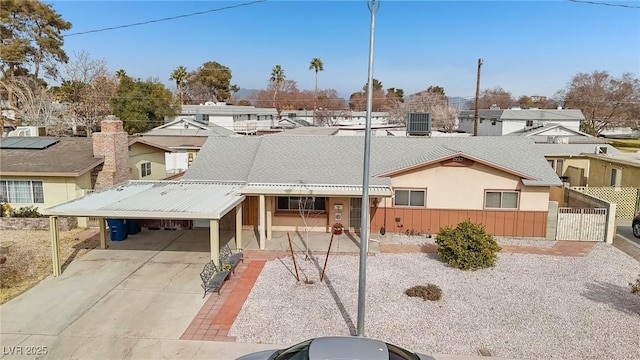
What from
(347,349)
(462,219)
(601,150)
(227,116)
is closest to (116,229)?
(347,349)

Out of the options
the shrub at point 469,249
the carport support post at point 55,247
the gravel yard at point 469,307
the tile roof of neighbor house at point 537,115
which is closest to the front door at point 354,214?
the gravel yard at point 469,307

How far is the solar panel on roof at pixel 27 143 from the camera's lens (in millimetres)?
23297

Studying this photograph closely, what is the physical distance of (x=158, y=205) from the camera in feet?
48.8

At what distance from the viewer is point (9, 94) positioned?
43.9m

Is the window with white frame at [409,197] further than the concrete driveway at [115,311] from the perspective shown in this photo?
Yes

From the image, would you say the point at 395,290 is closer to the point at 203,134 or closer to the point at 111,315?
the point at 111,315

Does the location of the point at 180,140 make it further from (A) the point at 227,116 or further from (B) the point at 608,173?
(B) the point at 608,173

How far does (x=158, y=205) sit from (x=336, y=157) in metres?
9.18

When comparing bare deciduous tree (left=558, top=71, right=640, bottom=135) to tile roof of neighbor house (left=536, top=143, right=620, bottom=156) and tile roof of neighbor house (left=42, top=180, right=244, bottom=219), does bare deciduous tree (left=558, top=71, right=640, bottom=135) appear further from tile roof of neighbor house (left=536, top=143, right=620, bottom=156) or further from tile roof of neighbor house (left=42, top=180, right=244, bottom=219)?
tile roof of neighbor house (left=42, top=180, right=244, bottom=219)

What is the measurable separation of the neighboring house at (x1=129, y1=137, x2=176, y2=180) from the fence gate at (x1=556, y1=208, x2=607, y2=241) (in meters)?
22.8

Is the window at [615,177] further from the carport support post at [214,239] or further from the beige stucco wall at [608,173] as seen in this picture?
the carport support post at [214,239]

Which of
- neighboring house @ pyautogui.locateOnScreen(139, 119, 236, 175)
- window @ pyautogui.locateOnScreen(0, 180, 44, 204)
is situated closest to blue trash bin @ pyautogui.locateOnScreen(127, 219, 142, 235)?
window @ pyautogui.locateOnScreen(0, 180, 44, 204)

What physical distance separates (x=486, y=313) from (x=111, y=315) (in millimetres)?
10497

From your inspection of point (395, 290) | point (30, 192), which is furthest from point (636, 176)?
point (30, 192)
